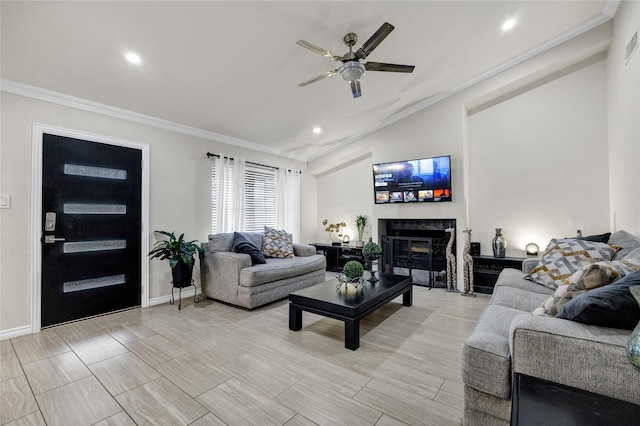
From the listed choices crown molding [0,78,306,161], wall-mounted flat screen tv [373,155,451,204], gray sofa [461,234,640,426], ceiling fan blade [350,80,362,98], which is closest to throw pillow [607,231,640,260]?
gray sofa [461,234,640,426]

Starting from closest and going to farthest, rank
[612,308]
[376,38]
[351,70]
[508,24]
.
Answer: [612,308], [376,38], [351,70], [508,24]

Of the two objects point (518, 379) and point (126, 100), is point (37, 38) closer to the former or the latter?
point (126, 100)

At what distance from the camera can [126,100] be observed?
3266 mm

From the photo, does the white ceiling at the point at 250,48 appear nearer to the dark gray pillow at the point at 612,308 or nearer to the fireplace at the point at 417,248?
the fireplace at the point at 417,248

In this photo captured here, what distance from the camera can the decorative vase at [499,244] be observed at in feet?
13.7

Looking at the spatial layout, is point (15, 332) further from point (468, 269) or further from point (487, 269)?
point (487, 269)

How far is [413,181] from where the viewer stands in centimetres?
470

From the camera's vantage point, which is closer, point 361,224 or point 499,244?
point 499,244

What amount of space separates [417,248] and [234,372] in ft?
11.8

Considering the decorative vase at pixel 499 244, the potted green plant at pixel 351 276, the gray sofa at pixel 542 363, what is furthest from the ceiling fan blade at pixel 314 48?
the decorative vase at pixel 499 244

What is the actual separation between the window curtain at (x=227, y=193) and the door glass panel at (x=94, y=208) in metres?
1.27

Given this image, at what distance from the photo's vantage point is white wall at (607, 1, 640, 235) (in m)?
2.59

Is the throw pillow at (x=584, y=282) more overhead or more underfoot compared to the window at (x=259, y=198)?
more underfoot

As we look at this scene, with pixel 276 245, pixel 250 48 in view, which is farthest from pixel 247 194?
pixel 250 48
